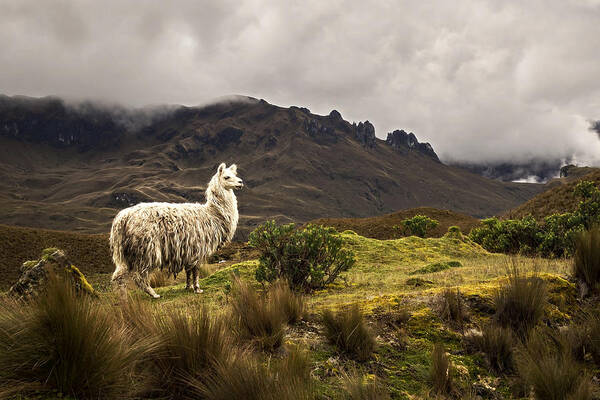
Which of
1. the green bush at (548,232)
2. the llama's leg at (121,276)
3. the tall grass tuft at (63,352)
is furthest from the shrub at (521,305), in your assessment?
the green bush at (548,232)

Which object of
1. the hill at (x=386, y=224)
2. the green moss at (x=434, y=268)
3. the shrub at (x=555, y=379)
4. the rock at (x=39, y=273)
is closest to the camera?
the shrub at (x=555, y=379)

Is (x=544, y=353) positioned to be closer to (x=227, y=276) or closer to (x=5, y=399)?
(x=5, y=399)

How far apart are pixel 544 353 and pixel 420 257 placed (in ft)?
43.2

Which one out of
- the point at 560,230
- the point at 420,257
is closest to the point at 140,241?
the point at 420,257

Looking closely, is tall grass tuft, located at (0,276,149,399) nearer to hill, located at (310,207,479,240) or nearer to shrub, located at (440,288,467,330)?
shrub, located at (440,288,467,330)

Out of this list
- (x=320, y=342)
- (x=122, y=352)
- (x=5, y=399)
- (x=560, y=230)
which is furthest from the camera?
(x=560, y=230)

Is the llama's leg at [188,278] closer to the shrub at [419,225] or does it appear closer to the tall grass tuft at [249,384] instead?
the tall grass tuft at [249,384]

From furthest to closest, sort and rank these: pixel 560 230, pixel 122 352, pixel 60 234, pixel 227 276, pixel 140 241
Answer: pixel 60 234, pixel 560 230, pixel 227 276, pixel 140 241, pixel 122 352

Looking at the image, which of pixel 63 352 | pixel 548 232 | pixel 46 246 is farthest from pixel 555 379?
pixel 46 246

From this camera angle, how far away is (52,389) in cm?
245

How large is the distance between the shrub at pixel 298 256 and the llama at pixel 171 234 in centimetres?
124

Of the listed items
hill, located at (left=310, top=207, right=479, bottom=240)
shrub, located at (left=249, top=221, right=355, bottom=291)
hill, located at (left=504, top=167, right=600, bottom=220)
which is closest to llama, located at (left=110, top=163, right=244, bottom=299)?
shrub, located at (left=249, top=221, right=355, bottom=291)

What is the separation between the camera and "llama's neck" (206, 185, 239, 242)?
995cm

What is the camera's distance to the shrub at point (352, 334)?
3.94 m
